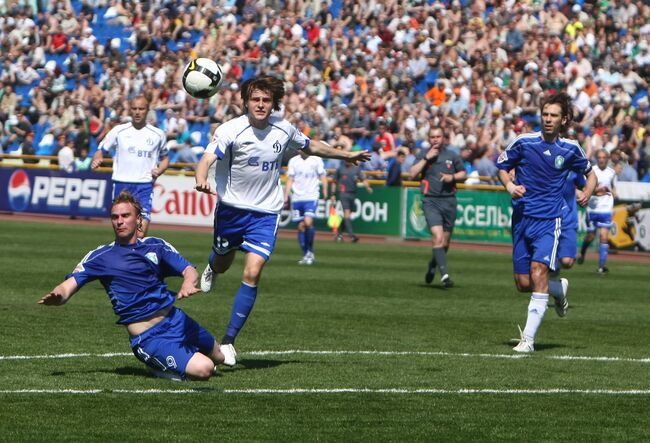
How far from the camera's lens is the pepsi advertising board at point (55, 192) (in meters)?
38.8

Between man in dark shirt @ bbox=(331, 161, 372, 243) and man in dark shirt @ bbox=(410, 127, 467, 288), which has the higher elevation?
man in dark shirt @ bbox=(410, 127, 467, 288)

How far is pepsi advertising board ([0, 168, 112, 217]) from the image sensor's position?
38750 mm

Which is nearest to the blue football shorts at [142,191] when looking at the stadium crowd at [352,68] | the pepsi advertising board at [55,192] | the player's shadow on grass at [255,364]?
the player's shadow on grass at [255,364]

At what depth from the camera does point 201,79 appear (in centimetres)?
1398

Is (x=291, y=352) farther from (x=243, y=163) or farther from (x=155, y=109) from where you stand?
(x=155, y=109)

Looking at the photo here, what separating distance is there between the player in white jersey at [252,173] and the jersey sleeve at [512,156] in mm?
1787

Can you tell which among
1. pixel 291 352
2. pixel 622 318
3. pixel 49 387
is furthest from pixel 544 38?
pixel 49 387

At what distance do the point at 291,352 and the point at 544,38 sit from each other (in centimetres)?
2569

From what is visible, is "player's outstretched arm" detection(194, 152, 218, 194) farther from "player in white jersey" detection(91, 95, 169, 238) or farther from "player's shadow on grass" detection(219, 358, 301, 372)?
"player in white jersey" detection(91, 95, 169, 238)

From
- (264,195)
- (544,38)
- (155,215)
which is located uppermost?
(544,38)

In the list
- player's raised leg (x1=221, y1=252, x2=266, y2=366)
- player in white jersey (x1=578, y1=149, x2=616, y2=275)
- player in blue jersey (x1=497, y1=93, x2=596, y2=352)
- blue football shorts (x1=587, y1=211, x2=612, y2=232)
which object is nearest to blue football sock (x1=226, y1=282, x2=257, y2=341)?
player's raised leg (x1=221, y1=252, x2=266, y2=366)

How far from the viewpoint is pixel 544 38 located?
3631 cm

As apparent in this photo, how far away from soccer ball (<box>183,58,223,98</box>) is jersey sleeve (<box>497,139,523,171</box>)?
3.15 m

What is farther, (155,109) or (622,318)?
(155,109)
